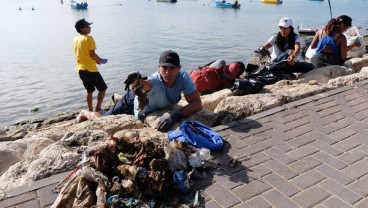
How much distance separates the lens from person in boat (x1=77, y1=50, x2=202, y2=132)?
4.21 m

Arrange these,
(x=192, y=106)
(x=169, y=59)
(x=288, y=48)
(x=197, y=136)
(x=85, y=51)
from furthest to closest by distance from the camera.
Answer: (x=288, y=48), (x=85, y=51), (x=192, y=106), (x=169, y=59), (x=197, y=136)

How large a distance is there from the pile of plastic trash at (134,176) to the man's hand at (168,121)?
705 mm

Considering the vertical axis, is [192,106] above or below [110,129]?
above

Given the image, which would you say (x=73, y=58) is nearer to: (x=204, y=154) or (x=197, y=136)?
(x=197, y=136)

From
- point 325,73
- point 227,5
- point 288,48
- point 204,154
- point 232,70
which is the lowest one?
point 204,154

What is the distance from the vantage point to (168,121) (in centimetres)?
424

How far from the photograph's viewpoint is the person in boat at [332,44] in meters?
7.04

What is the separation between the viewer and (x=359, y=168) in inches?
133

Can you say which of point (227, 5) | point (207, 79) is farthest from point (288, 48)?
point (227, 5)

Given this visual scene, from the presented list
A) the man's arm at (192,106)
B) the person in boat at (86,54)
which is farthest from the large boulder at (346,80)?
the person in boat at (86,54)

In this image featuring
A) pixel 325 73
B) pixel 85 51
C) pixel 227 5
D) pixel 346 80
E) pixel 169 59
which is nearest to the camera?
pixel 169 59

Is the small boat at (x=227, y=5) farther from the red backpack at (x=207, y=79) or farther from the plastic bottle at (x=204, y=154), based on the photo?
the plastic bottle at (x=204, y=154)

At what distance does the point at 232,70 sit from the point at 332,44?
7.85 ft

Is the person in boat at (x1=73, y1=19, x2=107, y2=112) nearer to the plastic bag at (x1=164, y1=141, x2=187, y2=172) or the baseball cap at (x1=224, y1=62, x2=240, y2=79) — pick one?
the baseball cap at (x1=224, y1=62, x2=240, y2=79)
